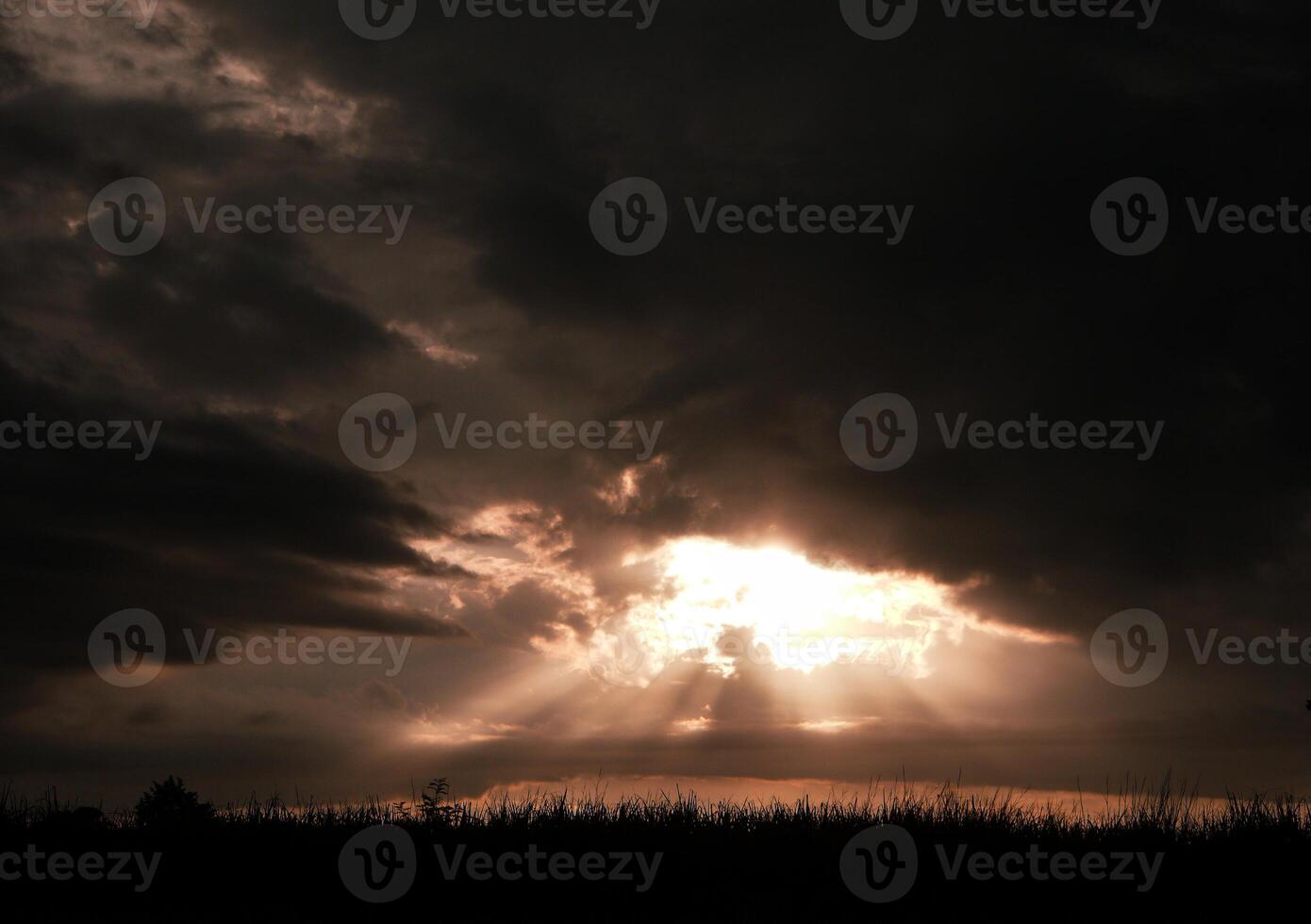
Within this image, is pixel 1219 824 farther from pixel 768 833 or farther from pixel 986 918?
pixel 768 833

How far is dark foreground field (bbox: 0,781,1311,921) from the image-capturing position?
66.2 ft

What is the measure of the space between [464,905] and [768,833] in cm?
618

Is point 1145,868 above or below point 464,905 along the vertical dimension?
Result: above

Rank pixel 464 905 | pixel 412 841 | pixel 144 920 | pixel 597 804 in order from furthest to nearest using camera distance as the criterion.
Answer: pixel 597 804
pixel 412 841
pixel 464 905
pixel 144 920

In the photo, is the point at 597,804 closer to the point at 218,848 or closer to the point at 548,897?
the point at 548,897

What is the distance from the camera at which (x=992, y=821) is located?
22891mm

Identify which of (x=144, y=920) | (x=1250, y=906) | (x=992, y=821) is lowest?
(x=144, y=920)

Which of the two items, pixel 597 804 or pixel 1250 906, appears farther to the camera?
pixel 597 804

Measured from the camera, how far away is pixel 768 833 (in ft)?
74.0

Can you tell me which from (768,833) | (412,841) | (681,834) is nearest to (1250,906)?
(768,833)

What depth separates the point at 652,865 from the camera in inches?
844

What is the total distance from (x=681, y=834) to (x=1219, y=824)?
10889mm

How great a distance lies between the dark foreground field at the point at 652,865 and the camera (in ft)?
66.2

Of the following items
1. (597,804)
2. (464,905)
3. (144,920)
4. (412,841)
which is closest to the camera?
(144,920)
